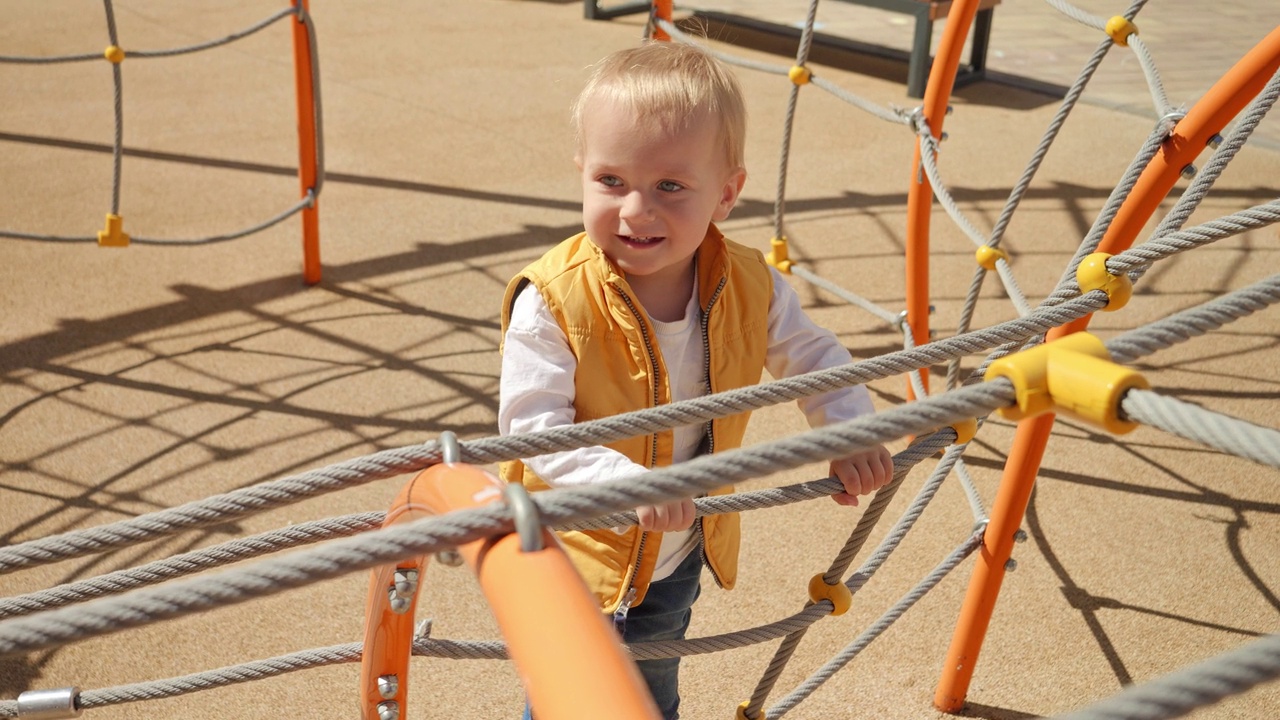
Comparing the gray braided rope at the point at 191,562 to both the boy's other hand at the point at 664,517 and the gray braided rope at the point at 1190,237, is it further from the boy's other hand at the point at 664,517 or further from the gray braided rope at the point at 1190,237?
the gray braided rope at the point at 1190,237

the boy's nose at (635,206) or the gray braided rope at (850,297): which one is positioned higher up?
the boy's nose at (635,206)

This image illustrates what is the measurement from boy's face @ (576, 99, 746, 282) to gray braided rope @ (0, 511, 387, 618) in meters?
0.38

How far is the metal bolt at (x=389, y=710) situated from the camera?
1156 millimetres

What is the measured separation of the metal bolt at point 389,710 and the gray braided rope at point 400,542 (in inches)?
22.5

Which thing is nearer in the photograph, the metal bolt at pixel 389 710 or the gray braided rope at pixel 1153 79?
the metal bolt at pixel 389 710

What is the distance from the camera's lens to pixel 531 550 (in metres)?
0.60

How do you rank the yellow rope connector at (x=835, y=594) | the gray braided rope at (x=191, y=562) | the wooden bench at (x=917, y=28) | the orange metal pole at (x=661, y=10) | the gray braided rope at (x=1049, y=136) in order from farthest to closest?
the wooden bench at (x=917, y=28) → the orange metal pole at (x=661, y=10) → the gray braided rope at (x=1049, y=136) → the yellow rope connector at (x=835, y=594) → the gray braided rope at (x=191, y=562)


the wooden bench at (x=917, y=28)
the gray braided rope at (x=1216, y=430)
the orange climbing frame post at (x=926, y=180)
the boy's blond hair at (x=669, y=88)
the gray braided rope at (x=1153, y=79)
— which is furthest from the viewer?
the wooden bench at (x=917, y=28)

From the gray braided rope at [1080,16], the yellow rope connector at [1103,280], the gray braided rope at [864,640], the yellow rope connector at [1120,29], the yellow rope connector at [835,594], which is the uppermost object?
the gray braided rope at [1080,16]

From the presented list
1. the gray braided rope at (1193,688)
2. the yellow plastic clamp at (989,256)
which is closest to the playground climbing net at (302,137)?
the yellow plastic clamp at (989,256)

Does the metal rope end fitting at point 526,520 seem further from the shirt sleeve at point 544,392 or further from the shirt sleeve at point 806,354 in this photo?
the shirt sleeve at point 806,354

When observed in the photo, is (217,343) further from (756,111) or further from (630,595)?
(756,111)

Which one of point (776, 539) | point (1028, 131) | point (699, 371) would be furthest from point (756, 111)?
point (699, 371)

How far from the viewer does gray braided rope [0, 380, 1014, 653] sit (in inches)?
23.4
